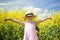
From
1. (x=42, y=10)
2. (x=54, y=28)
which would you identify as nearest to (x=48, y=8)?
(x=42, y=10)

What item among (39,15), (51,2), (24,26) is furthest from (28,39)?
(51,2)

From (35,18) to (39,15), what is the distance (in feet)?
0.26

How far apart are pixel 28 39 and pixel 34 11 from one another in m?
0.32

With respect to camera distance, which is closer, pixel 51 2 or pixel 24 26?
pixel 24 26

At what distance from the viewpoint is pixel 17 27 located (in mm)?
2354

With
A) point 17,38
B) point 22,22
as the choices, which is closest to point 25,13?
point 22,22

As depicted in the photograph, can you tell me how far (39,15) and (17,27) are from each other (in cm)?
26

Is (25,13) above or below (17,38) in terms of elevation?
above

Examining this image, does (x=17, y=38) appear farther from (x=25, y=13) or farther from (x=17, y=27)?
(x=25, y=13)

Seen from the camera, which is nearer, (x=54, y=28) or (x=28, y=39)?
(x=28, y=39)

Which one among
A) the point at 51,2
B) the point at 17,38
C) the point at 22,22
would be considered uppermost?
the point at 51,2

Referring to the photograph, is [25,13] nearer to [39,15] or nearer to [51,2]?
[39,15]

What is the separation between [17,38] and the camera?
2.34 meters

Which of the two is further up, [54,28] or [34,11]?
[34,11]
